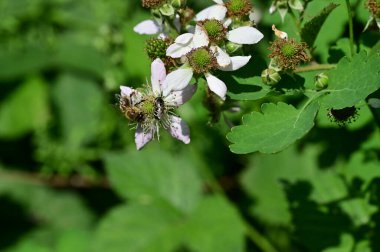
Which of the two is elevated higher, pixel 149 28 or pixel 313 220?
pixel 149 28

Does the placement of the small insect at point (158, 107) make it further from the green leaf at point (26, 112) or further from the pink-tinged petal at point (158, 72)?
the green leaf at point (26, 112)

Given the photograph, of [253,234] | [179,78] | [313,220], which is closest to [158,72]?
[179,78]

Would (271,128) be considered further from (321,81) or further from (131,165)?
(131,165)

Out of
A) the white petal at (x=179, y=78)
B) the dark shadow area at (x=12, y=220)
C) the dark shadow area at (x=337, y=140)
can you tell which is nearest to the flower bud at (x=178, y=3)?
the white petal at (x=179, y=78)

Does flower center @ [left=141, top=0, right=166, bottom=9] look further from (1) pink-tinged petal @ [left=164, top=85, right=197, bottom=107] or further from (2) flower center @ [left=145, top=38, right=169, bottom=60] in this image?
(1) pink-tinged petal @ [left=164, top=85, right=197, bottom=107]

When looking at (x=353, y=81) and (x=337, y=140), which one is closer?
(x=353, y=81)

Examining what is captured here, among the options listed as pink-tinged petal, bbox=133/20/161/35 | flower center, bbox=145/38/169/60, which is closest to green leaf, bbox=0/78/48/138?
pink-tinged petal, bbox=133/20/161/35
